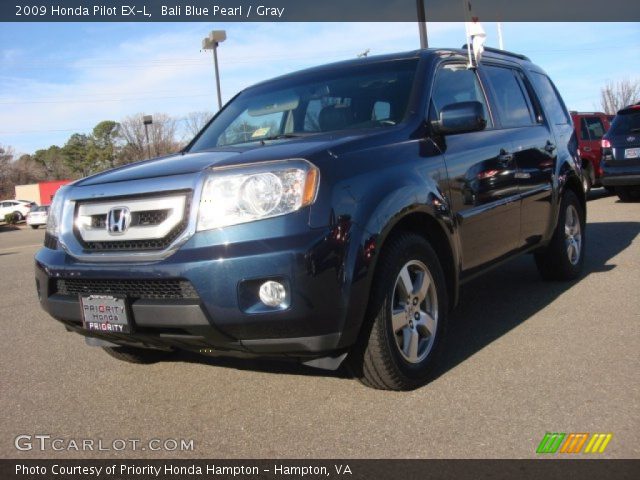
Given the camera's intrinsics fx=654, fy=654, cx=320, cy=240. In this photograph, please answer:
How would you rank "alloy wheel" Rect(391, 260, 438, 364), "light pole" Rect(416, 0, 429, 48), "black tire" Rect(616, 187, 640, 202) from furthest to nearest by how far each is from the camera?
1. "light pole" Rect(416, 0, 429, 48)
2. "black tire" Rect(616, 187, 640, 202)
3. "alloy wheel" Rect(391, 260, 438, 364)

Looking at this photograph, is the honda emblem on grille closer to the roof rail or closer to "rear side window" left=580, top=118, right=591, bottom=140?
the roof rail

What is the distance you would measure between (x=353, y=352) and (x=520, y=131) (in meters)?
2.55

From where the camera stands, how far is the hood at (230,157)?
3111mm

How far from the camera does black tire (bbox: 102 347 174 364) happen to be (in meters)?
4.17

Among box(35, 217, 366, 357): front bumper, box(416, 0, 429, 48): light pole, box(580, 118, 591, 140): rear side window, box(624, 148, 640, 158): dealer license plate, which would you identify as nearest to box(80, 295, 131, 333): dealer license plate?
box(35, 217, 366, 357): front bumper

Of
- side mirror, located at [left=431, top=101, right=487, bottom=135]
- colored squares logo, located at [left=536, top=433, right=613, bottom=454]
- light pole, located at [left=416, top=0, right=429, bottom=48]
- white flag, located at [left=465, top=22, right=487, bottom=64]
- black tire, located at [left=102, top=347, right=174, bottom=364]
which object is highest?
light pole, located at [left=416, top=0, right=429, bottom=48]

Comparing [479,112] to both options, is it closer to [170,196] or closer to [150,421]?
[170,196]

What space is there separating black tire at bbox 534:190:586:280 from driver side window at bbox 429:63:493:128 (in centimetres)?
148

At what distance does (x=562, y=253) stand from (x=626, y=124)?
7098 millimetres

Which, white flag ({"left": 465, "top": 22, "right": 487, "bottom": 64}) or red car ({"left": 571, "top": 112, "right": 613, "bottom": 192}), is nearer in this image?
white flag ({"left": 465, "top": 22, "right": 487, "bottom": 64})

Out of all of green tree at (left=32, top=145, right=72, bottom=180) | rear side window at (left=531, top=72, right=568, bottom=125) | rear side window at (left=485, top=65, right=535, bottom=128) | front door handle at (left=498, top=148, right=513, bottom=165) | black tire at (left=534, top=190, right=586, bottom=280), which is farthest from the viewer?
green tree at (left=32, top=145, right=72, bottom=180)

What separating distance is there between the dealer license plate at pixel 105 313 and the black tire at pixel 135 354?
0.88 m
